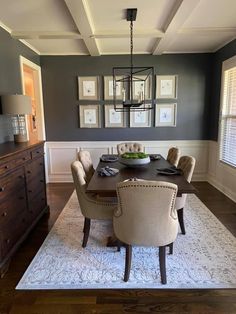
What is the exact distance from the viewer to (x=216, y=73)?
4.72 metres

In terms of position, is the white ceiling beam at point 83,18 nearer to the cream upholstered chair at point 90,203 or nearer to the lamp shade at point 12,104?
the lamp shade at point 12,104

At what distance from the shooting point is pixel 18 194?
264 cm

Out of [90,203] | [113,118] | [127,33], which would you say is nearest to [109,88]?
[113,118]

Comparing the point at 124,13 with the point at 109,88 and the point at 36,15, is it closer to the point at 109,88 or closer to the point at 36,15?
the point at 36,15

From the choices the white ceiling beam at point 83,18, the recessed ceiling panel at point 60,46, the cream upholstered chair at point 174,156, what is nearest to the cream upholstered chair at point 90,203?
the cream upholstered chair at point 174,156

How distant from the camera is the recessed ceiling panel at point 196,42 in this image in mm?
3857

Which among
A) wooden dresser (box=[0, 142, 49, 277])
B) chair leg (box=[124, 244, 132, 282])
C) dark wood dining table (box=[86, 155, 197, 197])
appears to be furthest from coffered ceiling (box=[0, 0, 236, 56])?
chair leg (box=[124, 244, 132, 282])

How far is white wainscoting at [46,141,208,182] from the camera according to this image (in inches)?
201

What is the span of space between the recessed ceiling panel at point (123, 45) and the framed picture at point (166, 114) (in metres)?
1.14

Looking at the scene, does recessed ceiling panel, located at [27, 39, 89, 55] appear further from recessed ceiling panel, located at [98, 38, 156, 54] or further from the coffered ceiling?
recessed ceiling panel, located at [98, 38, 156, 54]

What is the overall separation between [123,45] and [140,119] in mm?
1472

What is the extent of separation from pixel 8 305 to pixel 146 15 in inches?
132

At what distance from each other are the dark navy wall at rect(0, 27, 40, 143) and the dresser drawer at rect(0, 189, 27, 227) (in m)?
1.02

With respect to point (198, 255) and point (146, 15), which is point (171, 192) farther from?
point (146, 15)
